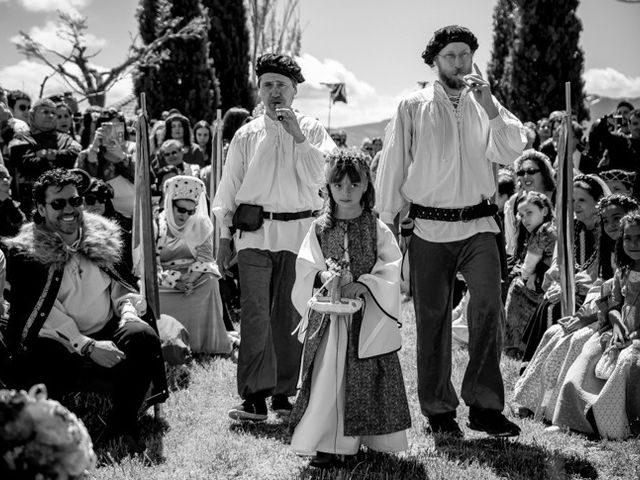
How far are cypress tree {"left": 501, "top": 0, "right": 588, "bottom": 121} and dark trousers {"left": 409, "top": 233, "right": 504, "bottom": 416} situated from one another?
59.4 ft

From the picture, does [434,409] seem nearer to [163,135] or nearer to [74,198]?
[74,198]

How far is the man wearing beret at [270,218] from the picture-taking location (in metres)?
5.03

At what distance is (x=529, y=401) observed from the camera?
5230mm

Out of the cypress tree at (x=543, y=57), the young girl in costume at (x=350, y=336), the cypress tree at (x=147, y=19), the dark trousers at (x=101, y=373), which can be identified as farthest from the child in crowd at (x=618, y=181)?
the cypress tree at (x=147, y=19)

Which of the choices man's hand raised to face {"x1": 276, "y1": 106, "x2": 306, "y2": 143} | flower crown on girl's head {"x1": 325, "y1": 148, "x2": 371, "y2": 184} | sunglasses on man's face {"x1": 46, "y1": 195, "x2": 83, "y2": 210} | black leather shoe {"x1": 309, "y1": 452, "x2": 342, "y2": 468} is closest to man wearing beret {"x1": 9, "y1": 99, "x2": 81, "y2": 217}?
sunglasses on man's face {"x1": 46, "y1": 195, "x2": 83, "y2": 210}

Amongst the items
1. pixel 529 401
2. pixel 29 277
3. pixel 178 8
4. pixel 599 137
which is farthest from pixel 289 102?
pixel 178 8

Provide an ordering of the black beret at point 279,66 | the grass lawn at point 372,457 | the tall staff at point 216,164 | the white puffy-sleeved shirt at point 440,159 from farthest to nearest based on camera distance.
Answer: the tall staff at point 216,164 → the black beret at point 279,66 → the white puffy-sleeved shirt at point 440,159 → the grass lawn at point 372,457

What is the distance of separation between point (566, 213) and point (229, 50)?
1011 inches

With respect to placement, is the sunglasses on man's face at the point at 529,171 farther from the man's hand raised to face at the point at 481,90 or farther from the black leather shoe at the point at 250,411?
the black leather shoe at the point at 250,411

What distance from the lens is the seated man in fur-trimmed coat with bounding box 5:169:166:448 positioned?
4.53 m

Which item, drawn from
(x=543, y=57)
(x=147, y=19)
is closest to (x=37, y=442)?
(x=543, y=57)

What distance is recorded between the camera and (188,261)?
7301 millimetres

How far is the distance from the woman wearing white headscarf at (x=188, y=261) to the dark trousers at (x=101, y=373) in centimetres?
242

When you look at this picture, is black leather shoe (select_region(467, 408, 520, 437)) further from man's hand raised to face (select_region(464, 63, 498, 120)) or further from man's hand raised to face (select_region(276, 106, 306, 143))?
man's hand raised to face (select_region(276, 106, 306, 143))
